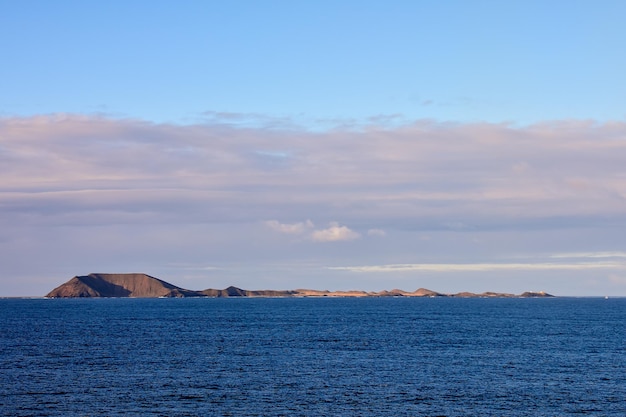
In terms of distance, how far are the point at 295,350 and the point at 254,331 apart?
4116 cm

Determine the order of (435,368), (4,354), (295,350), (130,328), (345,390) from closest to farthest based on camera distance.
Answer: (345,390) → (435,368) → (4,354) → (295,350) → (130,328)

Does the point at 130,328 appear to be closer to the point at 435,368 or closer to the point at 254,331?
the point at 254,331

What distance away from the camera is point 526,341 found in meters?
120

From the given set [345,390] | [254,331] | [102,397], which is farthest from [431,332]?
[102,397]

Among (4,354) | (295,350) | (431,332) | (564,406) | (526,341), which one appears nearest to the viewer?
(564,406)

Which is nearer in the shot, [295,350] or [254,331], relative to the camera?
[295,350]

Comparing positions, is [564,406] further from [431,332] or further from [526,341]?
[431,332]

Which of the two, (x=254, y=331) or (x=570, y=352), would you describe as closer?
(x=570, y=352)

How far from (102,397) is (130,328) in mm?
90597

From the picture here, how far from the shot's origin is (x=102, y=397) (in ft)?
211

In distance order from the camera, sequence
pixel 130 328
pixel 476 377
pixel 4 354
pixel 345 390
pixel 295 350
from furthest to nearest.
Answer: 1. pixel 130 328
2. pixel 295 350
3. pixel 4 354
4. pixel 476 377
5. pixel 345 390

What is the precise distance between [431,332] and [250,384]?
2987 inches

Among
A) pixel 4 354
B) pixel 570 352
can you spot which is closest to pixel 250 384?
pixel 4 354

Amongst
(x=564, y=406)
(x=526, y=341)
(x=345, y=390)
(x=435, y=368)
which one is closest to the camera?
(x=564, y=406)
